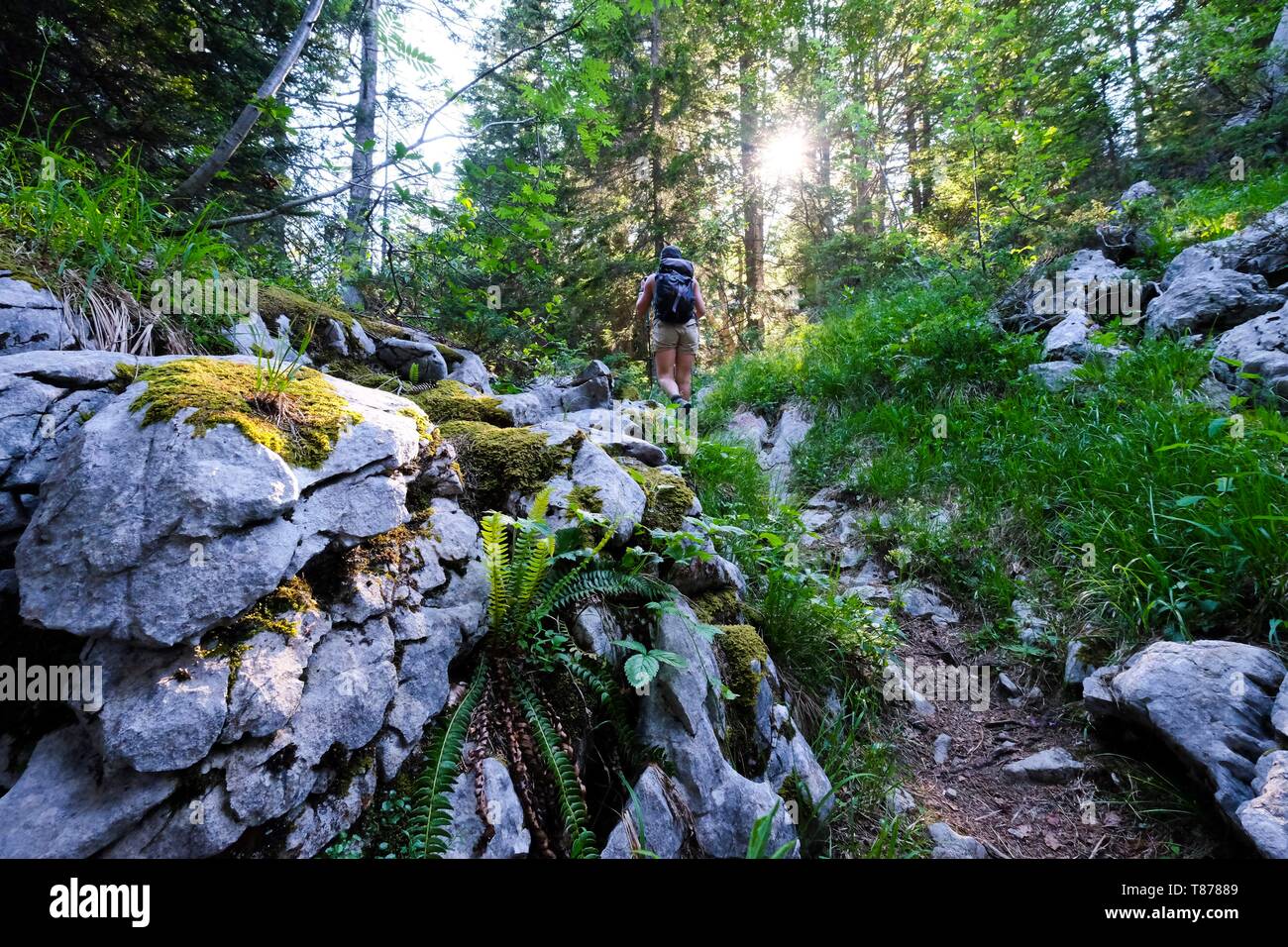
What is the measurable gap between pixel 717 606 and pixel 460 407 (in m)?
2.31

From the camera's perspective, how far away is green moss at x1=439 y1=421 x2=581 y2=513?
2.93 meters

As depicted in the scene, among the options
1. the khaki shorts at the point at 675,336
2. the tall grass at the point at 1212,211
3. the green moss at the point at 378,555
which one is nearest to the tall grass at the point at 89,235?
the green moss at the point at 378,555

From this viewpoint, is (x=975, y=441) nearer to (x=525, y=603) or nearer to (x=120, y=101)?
(x=525, y=603)

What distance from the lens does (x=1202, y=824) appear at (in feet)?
7.55

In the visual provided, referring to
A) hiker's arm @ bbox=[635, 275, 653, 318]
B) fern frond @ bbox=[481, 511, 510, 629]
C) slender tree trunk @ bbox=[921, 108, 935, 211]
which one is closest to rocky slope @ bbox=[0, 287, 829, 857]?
fern frond @ bbox=[481, 511, 510, 629]

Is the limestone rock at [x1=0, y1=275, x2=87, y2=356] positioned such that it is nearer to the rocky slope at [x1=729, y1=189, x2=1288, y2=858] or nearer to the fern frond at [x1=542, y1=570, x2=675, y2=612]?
the fern frond at [x1=542, y1=570, x2=675, y2=612]

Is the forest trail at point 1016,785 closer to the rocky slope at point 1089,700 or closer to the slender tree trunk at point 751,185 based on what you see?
the rocky slope at point 1089,700

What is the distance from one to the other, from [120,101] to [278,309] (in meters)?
3.42

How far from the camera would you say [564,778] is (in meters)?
1.79

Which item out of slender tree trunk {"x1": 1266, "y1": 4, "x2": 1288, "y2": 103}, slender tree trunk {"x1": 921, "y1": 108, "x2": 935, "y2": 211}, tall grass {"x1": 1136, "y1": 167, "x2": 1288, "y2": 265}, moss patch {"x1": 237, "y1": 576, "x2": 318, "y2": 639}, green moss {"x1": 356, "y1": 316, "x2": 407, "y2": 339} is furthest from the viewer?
slender tree trunk {"x1": 921, "y1": 108, "x2": 935, "y2": 211}

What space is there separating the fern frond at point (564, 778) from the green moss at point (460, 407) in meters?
2.22

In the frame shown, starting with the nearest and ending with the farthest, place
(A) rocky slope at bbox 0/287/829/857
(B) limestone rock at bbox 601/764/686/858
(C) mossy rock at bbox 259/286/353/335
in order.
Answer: (A) rocky slope at bbox 0/287/829/857 < (B) limestone rock at bbox 601/764/686/858 < (C) mossy rock at bbox 259/286/353/335

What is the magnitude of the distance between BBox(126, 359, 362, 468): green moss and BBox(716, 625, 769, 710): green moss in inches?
82.8

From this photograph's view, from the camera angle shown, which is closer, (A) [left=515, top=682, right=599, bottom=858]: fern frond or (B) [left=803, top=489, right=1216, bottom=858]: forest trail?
(A) [left=515, top=682, right=599, bottom=858]: fern frond
